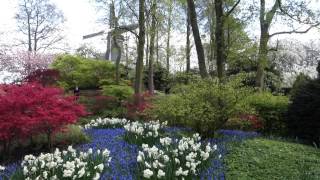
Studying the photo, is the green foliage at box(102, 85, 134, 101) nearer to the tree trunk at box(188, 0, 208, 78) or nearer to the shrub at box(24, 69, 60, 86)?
the shrub at box(24, 69, 60, 86)

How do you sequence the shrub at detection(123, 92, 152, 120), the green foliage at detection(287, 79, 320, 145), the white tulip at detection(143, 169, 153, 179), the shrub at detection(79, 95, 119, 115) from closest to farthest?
the white tulip at detection(143, 169, 153, 179) → the green foliage at detection(287, 79, 320, 145) → the shrub at detection(123, 92, 152, 120) → the shrub at detection(79, 95, 119, 115)

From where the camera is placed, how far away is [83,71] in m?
25.5

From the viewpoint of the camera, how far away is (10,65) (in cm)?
3856

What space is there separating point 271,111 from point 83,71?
15.6 meters

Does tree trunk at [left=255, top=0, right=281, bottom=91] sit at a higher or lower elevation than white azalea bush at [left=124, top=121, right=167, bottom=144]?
higher

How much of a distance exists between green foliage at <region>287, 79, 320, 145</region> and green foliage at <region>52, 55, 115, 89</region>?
16087mm

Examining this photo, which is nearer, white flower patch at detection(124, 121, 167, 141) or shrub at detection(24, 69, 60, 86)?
white flower patch at detection(124, 121, 167, 141)

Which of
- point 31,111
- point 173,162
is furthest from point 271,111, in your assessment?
point 31,111

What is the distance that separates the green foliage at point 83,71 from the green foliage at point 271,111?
14532 mm

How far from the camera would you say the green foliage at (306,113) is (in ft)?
33.8

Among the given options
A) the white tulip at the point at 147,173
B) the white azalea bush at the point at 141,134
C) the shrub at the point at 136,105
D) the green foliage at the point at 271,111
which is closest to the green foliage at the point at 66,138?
the white azalea bush at the point at 141,134

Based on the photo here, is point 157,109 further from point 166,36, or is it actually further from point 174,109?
point 166,36

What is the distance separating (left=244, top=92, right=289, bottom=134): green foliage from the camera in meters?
12.1

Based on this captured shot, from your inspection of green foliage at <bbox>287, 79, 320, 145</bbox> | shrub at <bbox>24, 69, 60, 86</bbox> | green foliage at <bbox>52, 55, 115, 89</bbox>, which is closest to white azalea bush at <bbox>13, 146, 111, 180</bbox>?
green foliage at <bbox>287, 79, 320, 145</bbox>
